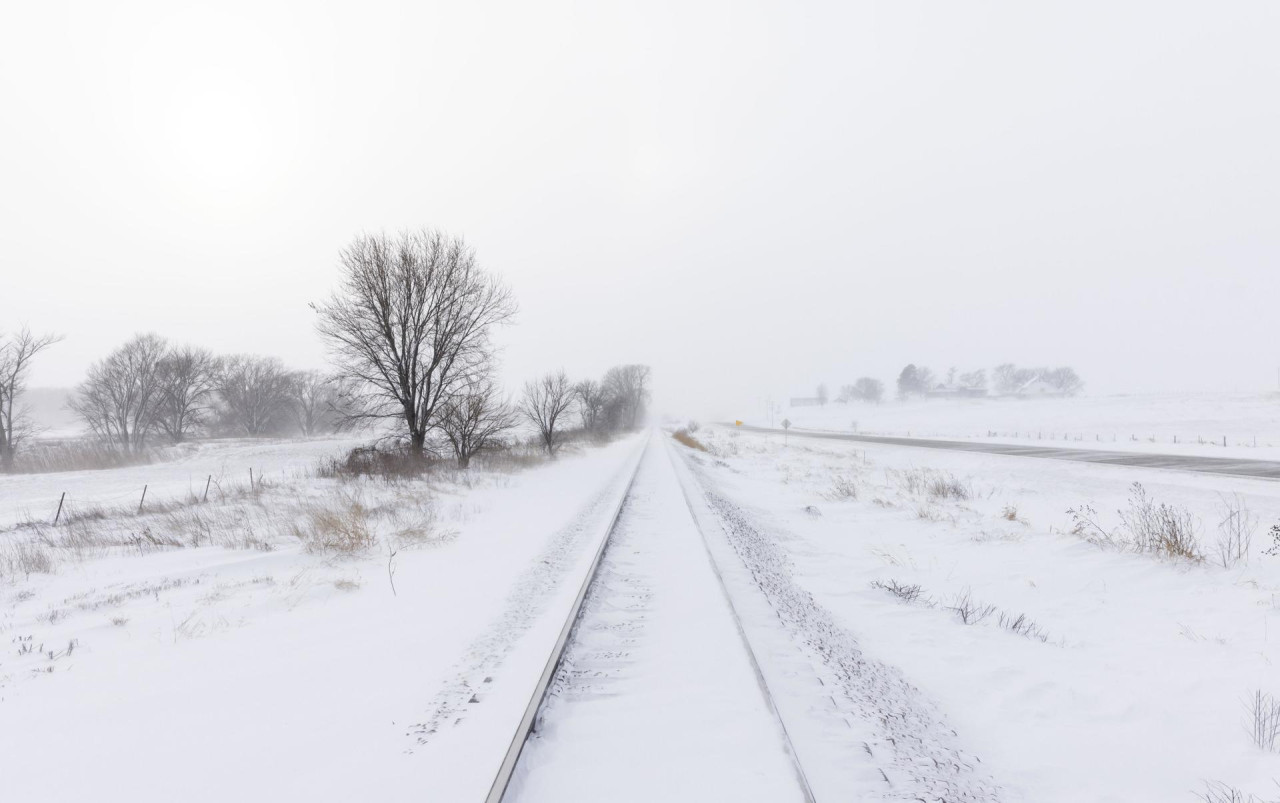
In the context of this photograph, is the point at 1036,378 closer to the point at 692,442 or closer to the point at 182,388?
the point at 692,442

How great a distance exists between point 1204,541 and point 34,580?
17500 millimetres

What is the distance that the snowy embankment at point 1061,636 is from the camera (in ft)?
8.93

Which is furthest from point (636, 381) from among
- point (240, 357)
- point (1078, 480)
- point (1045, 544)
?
point (1045, 544)

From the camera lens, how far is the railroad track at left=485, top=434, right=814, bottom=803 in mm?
2527

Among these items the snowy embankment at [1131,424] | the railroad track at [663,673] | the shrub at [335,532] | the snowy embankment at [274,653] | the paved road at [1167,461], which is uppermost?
the shrub at [335,532]

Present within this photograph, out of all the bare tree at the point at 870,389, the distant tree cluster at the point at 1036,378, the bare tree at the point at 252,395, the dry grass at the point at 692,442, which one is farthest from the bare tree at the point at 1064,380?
the bare tree at the point at 252,395

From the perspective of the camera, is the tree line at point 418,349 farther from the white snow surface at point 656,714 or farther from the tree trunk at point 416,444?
the white snow surface at point 656,714

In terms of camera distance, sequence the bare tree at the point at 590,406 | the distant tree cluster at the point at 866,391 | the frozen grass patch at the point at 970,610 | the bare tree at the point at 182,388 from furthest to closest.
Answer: the distant tree cluster at the point at 866,391, the bare tree at the point at 590,406, the bare tree at the point at 182,388, the frozen grass patch at the point at 970,610

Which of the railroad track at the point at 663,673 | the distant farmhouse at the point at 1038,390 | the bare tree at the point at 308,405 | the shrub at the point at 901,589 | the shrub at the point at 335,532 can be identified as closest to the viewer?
the railroad track at the point at 663,673

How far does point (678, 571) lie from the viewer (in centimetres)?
621

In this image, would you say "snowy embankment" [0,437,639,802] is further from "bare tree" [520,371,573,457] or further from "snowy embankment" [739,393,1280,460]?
"snowy embankment" [739,393,1280,460]

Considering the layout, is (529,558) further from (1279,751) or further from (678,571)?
(1279,751)

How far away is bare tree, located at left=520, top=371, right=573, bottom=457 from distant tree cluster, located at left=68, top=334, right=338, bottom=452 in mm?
12143

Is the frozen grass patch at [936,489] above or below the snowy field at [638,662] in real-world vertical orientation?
below
